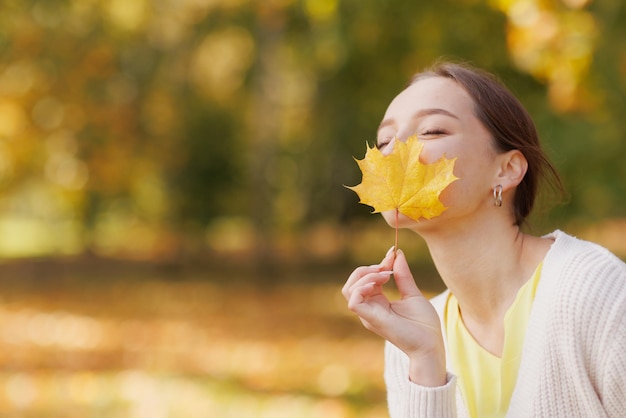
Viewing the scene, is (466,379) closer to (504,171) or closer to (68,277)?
(504,171)

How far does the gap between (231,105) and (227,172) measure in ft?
5.07

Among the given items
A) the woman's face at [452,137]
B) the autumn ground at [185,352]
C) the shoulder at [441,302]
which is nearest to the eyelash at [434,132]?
the woman's face at [452,137]

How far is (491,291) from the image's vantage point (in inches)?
79.8

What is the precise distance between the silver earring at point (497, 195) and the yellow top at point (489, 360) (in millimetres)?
196

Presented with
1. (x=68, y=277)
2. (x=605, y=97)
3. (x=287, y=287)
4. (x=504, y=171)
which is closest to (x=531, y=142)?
(x=504, y=171)

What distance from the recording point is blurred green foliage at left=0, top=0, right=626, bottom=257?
9148 millimetres

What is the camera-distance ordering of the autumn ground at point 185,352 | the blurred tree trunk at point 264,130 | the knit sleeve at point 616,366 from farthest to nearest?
1. the blurred tree trunk at point 264,130
2. the autumn ground at point 185,352
3. the knit sleeve at point 616,366

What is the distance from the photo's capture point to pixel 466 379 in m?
2.09

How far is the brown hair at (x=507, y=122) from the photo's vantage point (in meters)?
1.97

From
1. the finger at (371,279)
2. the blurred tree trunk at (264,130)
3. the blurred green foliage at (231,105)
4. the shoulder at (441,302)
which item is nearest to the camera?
the finger at (371,279)

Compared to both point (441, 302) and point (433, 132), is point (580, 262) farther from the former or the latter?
point (441, 302)

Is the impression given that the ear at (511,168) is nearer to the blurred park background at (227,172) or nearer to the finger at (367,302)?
the finger at (367,302)

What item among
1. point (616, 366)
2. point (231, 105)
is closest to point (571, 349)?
point (616, 366)

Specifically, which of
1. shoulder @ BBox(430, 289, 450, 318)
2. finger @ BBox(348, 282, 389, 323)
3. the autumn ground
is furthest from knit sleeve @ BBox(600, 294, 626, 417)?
the autumn ground
